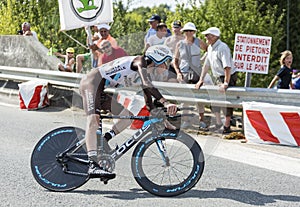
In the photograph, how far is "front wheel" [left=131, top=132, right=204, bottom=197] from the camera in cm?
627

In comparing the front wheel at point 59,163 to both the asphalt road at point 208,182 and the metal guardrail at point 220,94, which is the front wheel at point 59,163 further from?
the metal guardrail at point 220,94

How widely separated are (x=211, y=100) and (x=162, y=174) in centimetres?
389

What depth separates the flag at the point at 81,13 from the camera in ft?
34.6

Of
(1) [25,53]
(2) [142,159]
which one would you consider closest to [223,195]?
(2) [142,159]

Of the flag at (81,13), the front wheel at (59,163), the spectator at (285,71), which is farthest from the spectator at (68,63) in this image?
the front wheel at (59,163)

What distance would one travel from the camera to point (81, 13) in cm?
1057

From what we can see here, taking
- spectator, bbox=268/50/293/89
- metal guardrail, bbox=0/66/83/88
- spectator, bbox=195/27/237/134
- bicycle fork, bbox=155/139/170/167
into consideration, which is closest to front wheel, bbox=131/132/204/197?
bicycle fork, bbox=155/139/170/167

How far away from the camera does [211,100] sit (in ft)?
33.0

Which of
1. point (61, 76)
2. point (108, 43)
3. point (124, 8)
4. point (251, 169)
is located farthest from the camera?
point (124, 8)

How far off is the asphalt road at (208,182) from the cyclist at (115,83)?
14.7 inches

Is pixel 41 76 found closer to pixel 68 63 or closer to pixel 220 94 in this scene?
pixel 68 63

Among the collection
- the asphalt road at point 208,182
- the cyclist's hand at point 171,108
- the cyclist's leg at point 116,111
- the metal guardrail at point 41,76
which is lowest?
the asphalt road at point 208,182

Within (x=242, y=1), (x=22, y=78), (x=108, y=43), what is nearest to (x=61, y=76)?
(x=22, y=78)

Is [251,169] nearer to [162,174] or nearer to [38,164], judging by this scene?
[162,174]
